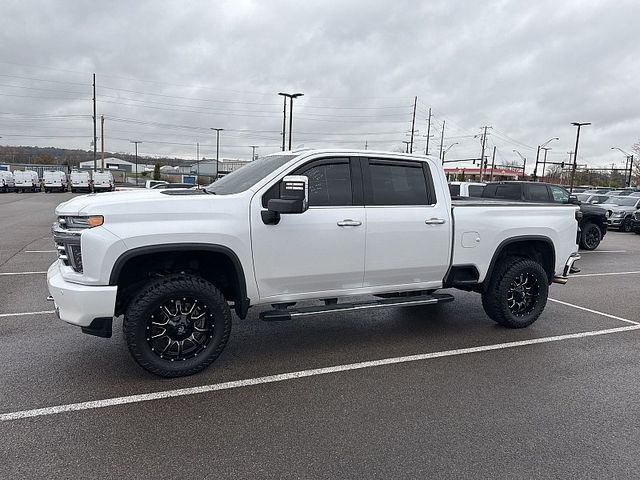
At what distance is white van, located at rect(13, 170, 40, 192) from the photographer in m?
42.1

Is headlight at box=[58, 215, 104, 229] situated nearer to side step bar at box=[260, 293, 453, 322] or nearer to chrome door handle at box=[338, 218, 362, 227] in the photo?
side step bar at box=[260, 293, 453, 322]

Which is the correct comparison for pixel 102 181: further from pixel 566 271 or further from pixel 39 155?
pixel 39 155

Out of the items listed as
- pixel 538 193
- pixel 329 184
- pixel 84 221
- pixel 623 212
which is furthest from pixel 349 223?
pixel 623 212

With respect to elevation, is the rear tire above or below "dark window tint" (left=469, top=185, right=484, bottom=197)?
below

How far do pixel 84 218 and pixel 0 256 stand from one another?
7.97m

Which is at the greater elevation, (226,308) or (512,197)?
(512,197)

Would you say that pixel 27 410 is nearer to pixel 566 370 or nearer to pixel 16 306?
pixel 16 306

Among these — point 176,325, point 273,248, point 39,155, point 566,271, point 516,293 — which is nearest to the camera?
point 176,325

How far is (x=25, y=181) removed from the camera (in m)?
42.6

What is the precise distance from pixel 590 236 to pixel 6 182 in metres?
44.9

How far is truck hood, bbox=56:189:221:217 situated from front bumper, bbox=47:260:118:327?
0.59 meters

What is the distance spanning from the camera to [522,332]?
5.71 metres

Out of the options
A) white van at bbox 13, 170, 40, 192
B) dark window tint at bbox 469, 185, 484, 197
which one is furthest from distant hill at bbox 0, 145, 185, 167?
dark window tint at bbox 469, 185, 484, 197

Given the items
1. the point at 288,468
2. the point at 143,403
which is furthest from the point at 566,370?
the point at 143,403
